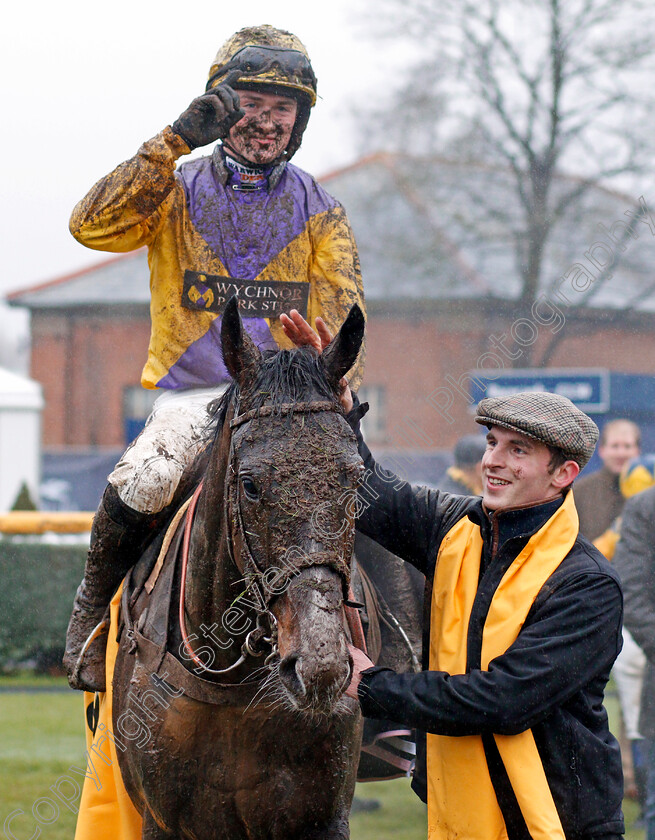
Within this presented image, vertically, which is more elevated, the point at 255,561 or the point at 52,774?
the point at 255,561

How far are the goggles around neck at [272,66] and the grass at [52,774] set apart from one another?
425 centimetres

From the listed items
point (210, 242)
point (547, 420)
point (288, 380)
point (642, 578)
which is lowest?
point (642, 578)

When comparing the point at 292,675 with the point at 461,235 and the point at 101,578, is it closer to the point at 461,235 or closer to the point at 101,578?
the point at 101,578

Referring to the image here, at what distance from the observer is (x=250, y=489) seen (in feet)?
7.50

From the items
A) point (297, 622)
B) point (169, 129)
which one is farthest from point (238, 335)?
point (169, 129)

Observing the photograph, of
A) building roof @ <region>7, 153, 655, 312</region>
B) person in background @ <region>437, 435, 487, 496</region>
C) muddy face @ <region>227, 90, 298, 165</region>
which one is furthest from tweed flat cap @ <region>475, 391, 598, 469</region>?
building roof @ <region>7, 153, 655, 312</region>

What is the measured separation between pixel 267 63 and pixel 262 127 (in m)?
0.24

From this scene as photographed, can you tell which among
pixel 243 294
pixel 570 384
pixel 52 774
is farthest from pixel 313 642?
pixel 570 384

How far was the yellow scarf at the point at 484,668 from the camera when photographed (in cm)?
257

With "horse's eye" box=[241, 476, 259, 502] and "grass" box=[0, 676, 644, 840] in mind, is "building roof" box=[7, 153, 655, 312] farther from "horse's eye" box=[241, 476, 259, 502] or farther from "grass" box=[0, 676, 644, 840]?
"horse's eye" box=[241, 476, 259, 502]

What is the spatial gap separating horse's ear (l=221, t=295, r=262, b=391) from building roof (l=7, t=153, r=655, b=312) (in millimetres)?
11845

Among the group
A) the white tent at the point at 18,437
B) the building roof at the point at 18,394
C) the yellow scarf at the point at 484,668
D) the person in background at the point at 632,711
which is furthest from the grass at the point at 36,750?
the building roof at the point at 18,394

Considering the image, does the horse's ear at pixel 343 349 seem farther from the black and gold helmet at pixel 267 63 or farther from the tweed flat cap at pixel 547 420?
the black and gold helmet at pixel 267 63

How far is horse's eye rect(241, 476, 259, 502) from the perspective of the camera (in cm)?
227
